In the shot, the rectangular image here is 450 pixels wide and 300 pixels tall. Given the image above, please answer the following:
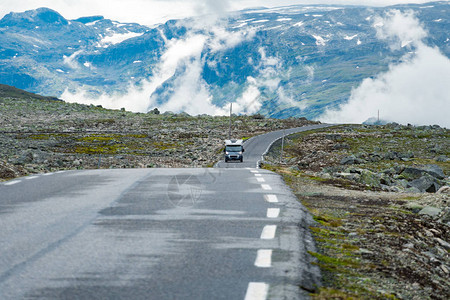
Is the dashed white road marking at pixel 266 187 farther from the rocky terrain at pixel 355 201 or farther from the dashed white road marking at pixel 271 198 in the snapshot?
the dashed white road marking at pixel 271 198

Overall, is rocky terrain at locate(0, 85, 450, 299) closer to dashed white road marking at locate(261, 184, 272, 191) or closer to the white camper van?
dashed white road marking at locate(261, 184, 272, 191)

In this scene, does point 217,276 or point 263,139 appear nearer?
point 217,276

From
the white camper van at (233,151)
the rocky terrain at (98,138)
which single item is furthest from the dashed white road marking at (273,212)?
the white camper van at (233,151)

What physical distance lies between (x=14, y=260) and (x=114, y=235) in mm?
1804

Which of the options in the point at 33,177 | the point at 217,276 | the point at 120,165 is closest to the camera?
the point at 217,276

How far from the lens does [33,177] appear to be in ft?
53.9

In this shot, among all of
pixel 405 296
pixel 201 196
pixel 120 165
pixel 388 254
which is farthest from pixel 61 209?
pixel 120 165

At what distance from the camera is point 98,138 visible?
74500 millimetres

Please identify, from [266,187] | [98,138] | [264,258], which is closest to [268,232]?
[264,258]

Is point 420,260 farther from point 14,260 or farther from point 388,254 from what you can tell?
point 14,260

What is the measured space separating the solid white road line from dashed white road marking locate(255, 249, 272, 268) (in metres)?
0.71

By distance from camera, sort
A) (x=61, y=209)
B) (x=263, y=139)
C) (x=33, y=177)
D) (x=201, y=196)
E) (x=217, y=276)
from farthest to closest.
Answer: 1. (x=263, y=139)
2. (x=33, y=177)
3. (x=201, y=196)
4. (x=61, y=209)
5. (x=217, y=276)

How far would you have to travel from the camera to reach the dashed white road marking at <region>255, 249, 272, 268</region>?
21.9 feet

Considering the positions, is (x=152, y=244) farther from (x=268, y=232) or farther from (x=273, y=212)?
(x=273, y=212)
